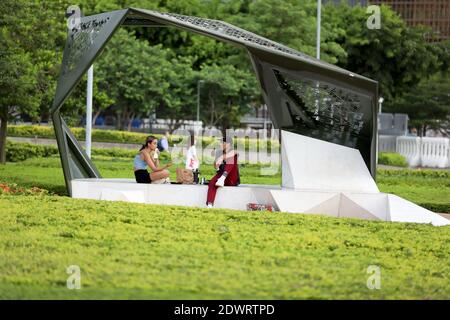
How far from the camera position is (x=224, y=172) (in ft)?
55.9

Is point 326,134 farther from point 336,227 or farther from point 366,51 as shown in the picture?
point 366,51

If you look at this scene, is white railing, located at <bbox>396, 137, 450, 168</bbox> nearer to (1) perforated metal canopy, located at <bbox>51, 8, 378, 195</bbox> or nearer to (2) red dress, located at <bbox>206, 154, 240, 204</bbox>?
(1) perforated metal canopy, located at <bbox>51, 8, 378, 195</bbox>

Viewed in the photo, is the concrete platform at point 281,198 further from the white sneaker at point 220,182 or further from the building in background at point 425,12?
the building in background at point 425,12

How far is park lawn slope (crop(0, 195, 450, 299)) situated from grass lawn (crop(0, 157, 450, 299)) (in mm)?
12

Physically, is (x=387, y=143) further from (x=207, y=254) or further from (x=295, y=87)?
(x=207, y=254)

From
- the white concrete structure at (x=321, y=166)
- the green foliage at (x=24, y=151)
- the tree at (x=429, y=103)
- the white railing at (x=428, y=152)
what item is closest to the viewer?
the white concrete structure at (x=321, y=166)

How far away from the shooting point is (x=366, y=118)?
56.3 feet

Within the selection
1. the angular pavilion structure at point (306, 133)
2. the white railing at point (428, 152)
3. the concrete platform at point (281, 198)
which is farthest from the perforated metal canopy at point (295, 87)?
the white railing at point (428, 152)

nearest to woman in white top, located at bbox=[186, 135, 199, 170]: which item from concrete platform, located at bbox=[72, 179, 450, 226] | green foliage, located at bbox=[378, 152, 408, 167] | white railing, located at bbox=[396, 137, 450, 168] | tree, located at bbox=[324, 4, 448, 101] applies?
concrete platform, located at bbox=[72, 179, 450, 226]

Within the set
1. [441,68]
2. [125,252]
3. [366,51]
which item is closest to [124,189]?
[125,252]

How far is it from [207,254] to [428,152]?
36.8 metres

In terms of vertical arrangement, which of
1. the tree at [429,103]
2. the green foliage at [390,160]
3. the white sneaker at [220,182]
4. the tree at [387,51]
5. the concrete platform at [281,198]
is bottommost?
the green foliage at [390,160]

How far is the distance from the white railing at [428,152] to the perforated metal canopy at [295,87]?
29.0 metres

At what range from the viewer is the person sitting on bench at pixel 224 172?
16.9 metres
